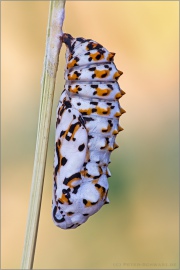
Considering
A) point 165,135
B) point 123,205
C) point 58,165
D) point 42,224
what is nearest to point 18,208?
point 42,224

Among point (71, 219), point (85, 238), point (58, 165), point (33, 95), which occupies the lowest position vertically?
point (85, 238)

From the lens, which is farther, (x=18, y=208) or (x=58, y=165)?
(x=18, y=208)

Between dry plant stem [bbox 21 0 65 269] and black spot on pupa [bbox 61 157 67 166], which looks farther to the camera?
black spot on pupa [bbox 61 157 67 166]

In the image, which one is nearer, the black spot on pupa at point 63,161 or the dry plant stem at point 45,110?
the dry plant stem at point 45,110

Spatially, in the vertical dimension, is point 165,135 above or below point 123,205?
above

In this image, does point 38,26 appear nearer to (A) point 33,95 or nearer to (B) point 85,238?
(A) point 33,95

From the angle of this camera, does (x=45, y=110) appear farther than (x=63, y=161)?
No

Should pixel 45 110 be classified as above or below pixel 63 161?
above
